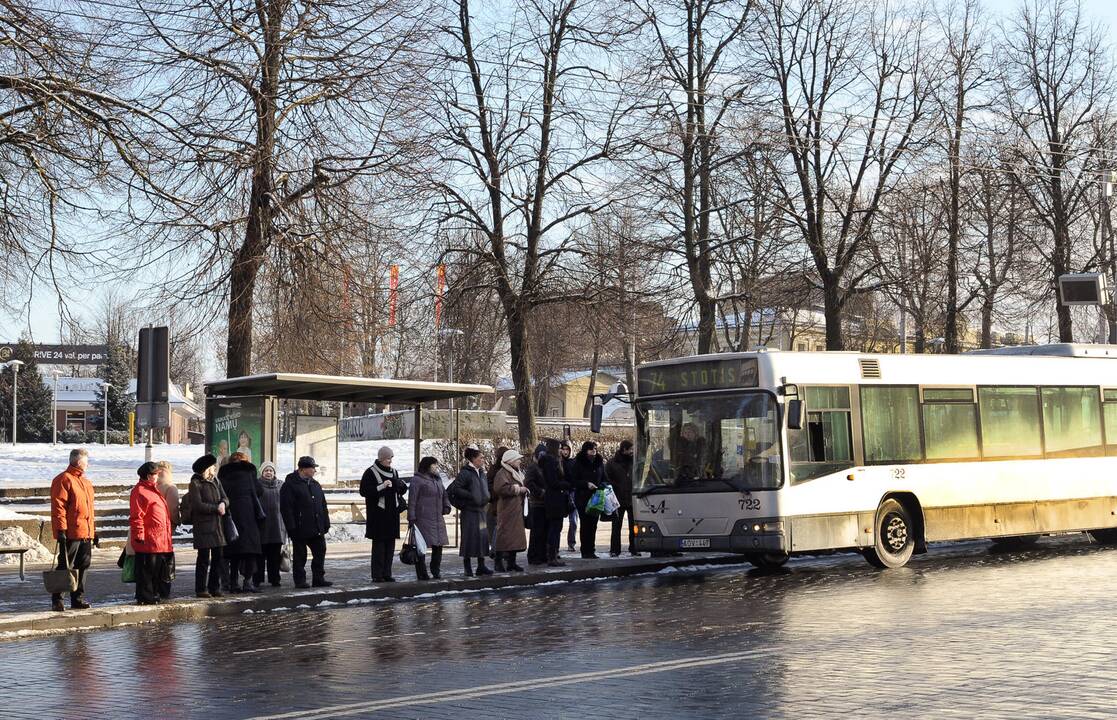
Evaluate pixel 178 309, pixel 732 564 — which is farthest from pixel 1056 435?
pixel 178 309

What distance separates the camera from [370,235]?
23812mm

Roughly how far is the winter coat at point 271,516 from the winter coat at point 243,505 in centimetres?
23

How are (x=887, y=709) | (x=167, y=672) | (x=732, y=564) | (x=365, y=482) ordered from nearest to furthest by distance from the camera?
(x=887, y=709) → (x=167, y=672) → (x=365, y=482) → (x=732, y=564)

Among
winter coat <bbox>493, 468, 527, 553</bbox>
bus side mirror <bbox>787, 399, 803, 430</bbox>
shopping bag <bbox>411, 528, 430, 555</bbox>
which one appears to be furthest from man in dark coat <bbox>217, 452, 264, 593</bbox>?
bus side mirror <bbox>787, 399, 803, 430</bbox>

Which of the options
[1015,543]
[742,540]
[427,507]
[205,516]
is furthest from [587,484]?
[1015,543]

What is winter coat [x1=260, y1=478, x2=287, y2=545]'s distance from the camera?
1664 centimetres

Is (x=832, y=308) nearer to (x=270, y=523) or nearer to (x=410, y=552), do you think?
(x=410, y=552)

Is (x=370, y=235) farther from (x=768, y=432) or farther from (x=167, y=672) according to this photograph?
(x=167, y=672)

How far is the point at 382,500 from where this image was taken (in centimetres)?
1719

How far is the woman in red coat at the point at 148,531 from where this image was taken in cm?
1504

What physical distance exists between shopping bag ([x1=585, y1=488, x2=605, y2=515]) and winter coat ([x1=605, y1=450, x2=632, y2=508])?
89cm

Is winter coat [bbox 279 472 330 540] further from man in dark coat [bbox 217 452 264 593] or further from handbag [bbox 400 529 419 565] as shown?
handbag [bbox 400 529 419 565]

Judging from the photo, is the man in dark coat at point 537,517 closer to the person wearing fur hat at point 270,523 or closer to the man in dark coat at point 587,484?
the man in dark coat at point 587,484

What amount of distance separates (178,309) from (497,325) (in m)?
12.2
